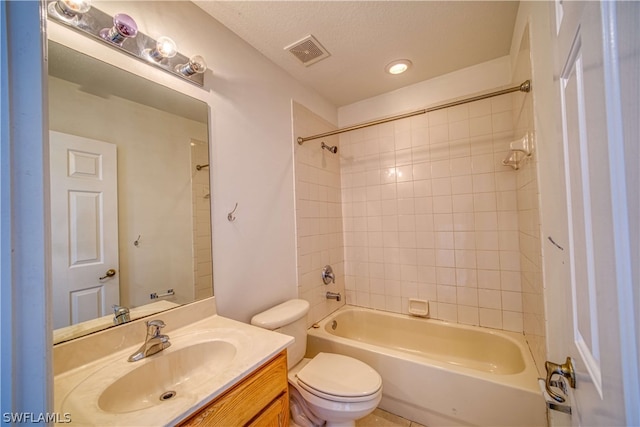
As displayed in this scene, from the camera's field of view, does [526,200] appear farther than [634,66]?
Yes

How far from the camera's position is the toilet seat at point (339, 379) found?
1192mm

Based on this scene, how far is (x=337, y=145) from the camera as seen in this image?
8.04 feet

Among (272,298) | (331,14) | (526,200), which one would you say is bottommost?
(272,298)

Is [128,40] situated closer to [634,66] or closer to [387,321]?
[634,66]

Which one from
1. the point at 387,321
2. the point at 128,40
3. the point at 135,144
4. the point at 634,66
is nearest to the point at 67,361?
the point at 135,144

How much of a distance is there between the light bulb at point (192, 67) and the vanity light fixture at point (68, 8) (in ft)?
1.12

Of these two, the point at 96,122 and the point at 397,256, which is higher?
the point at 96,122

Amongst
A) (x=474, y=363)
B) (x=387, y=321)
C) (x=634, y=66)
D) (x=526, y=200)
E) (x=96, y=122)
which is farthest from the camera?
(x=387, y=321)

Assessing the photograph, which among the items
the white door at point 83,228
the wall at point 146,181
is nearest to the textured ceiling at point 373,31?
the wall at point 146,181

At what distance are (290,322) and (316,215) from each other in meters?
0.93

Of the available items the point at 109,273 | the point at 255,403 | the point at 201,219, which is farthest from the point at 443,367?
the point at 109,273

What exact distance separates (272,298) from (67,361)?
3.15 feet

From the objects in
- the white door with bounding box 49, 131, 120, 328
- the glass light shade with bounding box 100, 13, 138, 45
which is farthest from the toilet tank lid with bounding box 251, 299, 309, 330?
the glass light shade with bounding box 100, 13, 138, 45

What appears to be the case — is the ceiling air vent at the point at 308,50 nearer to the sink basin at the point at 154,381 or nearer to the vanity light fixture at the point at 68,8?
the vanity light fixture at the point at 68,8
